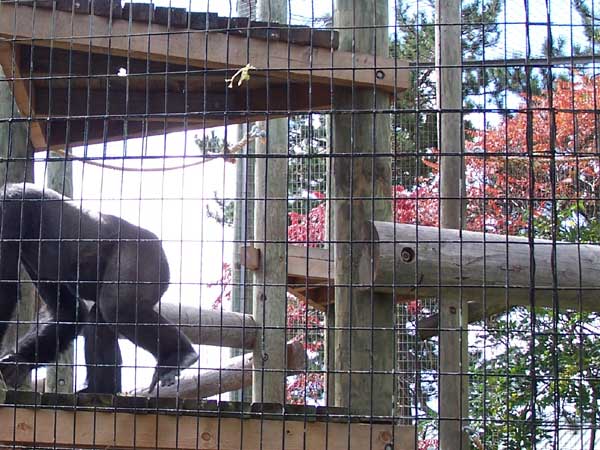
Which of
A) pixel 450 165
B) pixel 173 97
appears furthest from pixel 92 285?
pixel 450 165

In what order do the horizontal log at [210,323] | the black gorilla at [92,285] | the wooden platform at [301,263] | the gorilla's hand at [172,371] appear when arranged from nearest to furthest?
the gorilla's hand at [172,371] → the black gorilla at [92,285] → the horizontal log at [210,323] → the wooden platform at [301,263]

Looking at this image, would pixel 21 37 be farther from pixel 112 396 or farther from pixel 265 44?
pixel 112 396

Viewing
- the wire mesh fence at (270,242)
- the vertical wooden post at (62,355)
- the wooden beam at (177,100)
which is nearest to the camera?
the wire mesh fence at (270,242)

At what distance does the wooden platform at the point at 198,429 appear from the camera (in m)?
4.17

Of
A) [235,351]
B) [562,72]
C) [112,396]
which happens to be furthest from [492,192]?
[112,396]

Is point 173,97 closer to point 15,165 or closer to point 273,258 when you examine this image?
point 15,165

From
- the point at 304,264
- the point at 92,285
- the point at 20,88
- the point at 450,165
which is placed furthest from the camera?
the point at 304,264

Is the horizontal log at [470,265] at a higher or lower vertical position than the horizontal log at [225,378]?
higher

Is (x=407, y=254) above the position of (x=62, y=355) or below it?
above

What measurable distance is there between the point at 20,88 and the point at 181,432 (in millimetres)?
2810

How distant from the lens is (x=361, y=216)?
5141mm

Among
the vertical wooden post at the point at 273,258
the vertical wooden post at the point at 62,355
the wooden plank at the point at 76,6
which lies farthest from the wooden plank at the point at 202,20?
the vertical wooden post at the point at 62,355

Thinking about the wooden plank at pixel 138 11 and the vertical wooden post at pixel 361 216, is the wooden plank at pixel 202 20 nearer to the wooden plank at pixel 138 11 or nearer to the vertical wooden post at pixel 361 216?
the wooden plank at pixel 138 11

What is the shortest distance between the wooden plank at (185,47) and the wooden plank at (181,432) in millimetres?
1990
